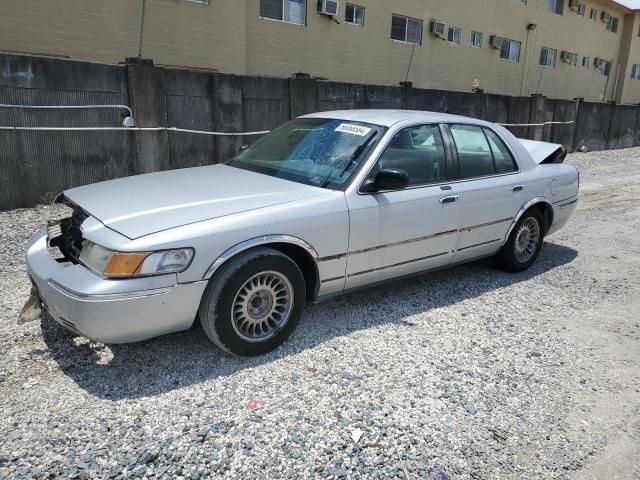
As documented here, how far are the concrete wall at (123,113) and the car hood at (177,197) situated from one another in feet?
13.3

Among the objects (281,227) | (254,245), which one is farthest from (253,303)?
(281,227)

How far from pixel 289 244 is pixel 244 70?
1107 cm

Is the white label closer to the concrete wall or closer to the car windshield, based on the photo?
the car windshield

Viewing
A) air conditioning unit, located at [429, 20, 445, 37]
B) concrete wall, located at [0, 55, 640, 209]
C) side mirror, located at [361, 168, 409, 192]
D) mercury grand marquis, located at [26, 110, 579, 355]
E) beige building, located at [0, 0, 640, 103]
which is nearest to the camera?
mercury grand marquis, located at [26, 110, 579, 355]

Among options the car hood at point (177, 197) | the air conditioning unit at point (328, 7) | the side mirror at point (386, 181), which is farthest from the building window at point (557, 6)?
the car hood at point (177, 197)

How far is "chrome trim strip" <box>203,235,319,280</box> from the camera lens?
3.13 m

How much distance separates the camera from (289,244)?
137 inches

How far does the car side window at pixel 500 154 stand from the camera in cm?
495

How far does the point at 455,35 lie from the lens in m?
19.7

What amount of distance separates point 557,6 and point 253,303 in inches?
1077

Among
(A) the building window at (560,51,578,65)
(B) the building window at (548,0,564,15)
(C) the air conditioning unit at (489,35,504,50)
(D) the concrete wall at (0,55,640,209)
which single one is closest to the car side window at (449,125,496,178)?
(D) the concrete wall at (0,55,640,209)

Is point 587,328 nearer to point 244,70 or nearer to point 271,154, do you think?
point 271,154

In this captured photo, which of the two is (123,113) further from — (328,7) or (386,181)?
(328,7)

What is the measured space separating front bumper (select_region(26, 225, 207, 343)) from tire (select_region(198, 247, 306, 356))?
0.39ft
